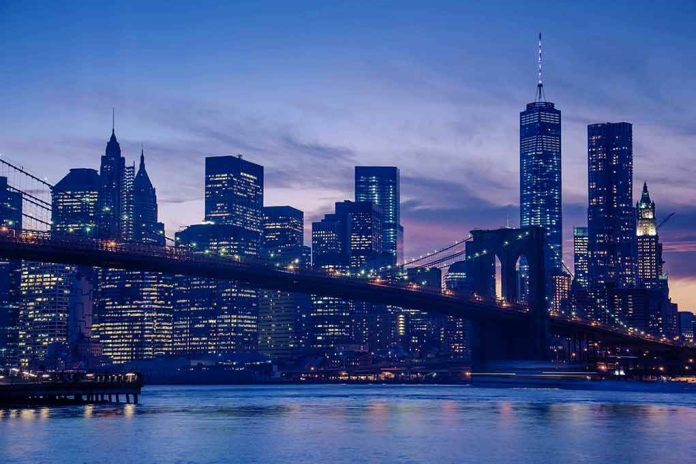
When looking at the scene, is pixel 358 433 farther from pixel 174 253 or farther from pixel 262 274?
pixel 262 274

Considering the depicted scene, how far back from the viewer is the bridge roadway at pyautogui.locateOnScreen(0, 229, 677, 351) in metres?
82.4

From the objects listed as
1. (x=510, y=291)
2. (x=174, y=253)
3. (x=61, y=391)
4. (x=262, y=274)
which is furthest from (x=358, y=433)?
(x=510, y=291)

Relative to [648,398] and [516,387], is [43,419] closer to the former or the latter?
[648,398]

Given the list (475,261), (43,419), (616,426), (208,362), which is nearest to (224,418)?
(43,419)

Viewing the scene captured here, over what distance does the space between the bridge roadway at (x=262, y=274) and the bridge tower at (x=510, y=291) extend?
1.37 m

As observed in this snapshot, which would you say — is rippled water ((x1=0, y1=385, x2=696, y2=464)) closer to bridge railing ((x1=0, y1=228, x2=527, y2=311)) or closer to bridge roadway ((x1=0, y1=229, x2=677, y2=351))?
bridge roadway ((x1=0, y1=229, x2=677, y2=351))

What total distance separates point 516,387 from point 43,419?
5811cm

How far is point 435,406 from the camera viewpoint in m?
84.4

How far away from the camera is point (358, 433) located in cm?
5791

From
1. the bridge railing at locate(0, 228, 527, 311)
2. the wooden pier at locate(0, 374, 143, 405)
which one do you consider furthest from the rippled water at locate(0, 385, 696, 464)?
the bridge railing at locate(0, 228, 527, 311)

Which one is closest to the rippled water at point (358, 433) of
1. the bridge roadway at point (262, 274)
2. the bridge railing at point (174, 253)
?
the bridge roadway at point (262, 274)

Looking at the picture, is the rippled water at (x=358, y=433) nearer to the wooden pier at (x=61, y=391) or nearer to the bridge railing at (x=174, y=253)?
the wooden pier at (x=61, y=391)

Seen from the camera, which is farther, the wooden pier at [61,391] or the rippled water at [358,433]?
the wooden pier at [61,391]

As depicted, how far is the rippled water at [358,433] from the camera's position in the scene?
4816cm
